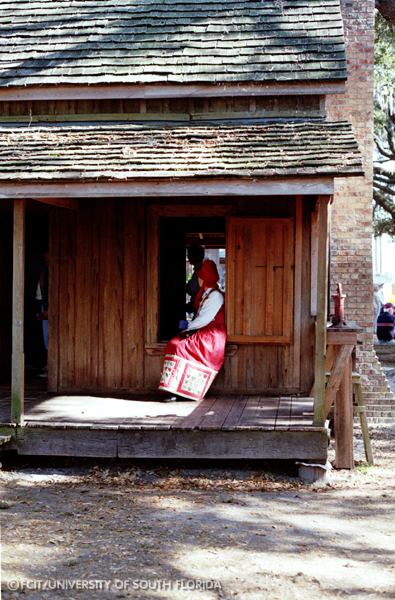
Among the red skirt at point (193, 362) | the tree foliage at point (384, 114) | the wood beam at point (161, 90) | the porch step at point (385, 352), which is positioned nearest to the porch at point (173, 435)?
the red skirt at point (193, 362)

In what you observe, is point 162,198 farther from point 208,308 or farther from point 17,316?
point 17,316

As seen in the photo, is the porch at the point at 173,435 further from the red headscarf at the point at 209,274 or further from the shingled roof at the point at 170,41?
the shingled roof at the point at 170,41

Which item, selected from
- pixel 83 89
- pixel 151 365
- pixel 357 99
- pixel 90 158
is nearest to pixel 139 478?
pixel 151 365

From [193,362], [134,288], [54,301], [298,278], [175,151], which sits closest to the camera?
[175,151]

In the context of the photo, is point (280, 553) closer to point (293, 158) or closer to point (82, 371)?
point (293, 158)

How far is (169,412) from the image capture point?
399 inches

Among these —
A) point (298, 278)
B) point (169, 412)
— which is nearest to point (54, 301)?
point (169, 412)

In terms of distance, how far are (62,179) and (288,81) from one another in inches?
136

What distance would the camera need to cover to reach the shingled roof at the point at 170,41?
11.5 metres

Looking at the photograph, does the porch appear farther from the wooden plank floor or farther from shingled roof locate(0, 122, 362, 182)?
shingled roof locate(0, 122, 362, 182)

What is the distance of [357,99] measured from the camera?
46.9ft

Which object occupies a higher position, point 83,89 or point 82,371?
point 83,89

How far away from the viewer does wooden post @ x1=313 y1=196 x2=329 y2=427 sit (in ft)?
29.7

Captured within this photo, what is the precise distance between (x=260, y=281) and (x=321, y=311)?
93.6 inches
